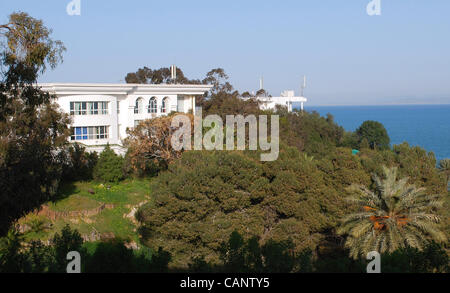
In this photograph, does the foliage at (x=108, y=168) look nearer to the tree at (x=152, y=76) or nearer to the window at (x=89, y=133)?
the window at (x=89, y=133)

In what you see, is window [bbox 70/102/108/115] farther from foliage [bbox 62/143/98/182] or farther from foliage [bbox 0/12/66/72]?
foliage [bbox 0/12/66/72]

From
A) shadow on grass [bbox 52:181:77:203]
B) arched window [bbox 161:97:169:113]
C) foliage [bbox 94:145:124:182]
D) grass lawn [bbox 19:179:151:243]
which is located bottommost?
grass lawn [bbox 19:179:151:243]

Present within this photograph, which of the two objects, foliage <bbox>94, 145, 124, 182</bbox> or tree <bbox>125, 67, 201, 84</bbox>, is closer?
foliage <bbox>94, 145, 124, 182</bbox>

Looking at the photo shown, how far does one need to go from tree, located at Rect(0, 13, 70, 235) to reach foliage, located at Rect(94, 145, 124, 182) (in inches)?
134

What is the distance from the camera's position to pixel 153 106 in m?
42.2

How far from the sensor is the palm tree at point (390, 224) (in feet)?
54.9

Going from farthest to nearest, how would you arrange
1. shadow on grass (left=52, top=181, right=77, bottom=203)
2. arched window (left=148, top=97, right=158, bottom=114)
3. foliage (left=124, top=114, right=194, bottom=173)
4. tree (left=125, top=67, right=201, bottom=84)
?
tree (left=125, top=67, right=201, bottom=84)
arched window (left=148, top=97, right=158, bottom=114)
foliage (left=124, top=114, right=194, bottom=173)
shadow on grass (left=52, top=181, right=77, bottom=203)

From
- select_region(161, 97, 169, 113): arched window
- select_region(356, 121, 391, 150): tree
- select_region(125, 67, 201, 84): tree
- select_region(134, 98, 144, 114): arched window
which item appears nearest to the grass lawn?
select_region(134, 98, 144, 114): arched window

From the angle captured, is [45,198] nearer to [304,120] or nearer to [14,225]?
[14,225]

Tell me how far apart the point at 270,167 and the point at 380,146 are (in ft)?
152

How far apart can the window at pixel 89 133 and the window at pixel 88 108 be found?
4.09 feet

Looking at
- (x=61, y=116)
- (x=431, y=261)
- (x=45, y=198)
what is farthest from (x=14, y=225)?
(x=431, y=261)

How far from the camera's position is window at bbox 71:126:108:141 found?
37.1 meters

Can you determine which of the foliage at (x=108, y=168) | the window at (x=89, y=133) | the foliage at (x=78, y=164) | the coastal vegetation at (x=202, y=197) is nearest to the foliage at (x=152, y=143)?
the coastal vegetation at (x=202, y=197)
